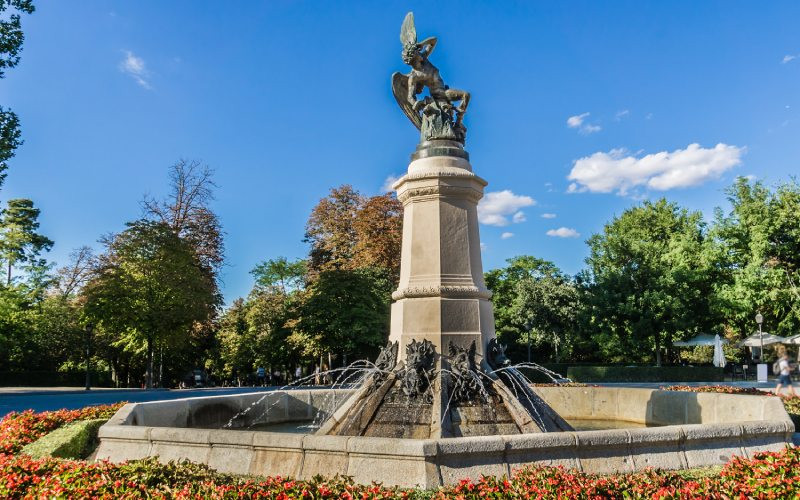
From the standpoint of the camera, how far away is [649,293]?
3816cm

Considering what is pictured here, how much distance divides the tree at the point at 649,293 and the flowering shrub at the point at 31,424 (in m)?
33.6

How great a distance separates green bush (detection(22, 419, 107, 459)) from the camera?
842 centimetres

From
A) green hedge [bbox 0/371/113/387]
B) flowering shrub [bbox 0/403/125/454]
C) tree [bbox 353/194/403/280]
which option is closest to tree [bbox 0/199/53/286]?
green hedge [bbox 0/371/113/387]

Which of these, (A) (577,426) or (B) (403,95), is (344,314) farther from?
(B) (403,95)

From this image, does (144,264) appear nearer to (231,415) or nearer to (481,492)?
(231,415)

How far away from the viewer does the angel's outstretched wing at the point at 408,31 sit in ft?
35.8

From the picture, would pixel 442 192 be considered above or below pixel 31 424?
above

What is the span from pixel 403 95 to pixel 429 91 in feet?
1.56

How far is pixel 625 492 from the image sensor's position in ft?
17.3

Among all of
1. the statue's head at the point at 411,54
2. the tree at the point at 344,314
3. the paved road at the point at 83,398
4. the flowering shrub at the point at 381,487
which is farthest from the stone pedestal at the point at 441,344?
the tree at the point at 344,314

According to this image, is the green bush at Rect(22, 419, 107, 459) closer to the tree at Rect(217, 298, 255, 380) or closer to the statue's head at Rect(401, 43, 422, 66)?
the statue's head at Rect(401, 43, 422, 66)

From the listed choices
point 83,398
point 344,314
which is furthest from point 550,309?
point 83,398

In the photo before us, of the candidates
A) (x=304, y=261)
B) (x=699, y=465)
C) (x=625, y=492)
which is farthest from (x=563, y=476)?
(x=304, y=261)

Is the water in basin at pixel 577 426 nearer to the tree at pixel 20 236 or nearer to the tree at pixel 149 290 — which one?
the tree at pixel 149 290
